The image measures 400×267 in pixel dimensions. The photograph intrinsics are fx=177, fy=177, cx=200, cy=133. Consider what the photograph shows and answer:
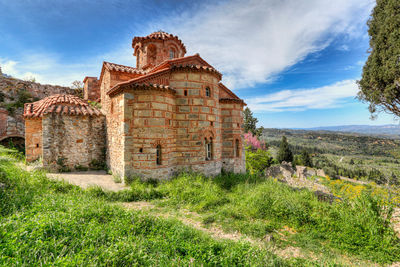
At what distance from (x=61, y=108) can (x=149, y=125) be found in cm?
604

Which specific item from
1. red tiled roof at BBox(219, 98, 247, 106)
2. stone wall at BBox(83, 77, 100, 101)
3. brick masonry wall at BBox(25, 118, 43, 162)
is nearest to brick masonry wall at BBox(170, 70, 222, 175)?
red tiled roof at BBox(219, 98, 247, 106)

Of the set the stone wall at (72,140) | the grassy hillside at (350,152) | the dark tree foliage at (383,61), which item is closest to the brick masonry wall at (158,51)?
the stone wall at (72,140)

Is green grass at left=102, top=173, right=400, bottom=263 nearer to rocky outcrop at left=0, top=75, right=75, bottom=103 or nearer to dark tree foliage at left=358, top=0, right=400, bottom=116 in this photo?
dark tree foliage at left=358, top=0, right=400, bottom=116

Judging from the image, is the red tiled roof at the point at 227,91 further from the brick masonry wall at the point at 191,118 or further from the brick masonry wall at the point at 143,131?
the brick masonry wall at the point at 143,131

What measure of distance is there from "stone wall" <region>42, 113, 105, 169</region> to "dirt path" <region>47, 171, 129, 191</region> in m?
0.89

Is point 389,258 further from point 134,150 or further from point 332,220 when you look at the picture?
point 134,150

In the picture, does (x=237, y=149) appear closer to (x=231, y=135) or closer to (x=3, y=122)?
(x=231, y=135)

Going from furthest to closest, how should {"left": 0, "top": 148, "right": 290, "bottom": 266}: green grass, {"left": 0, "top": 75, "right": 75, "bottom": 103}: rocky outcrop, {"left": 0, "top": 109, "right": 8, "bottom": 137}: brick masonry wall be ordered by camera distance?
{"left": 0, "top": 75, "right": 75, "bottom": 103}: rocky outcrop, {"left": 0, "top": 109, "right": 8, "bottom": 137}: brick masonry wall, {"left": 0, "top": 148, "right": 290, "bottom": 266}: green grass

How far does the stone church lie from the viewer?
7938mm

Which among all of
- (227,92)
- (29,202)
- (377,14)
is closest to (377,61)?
(377,14)

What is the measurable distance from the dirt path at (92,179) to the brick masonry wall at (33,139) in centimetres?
235

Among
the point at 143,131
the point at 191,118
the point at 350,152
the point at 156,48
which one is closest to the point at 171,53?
the point at 156,48

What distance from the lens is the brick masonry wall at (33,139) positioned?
1013 centimetres

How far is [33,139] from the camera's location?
1023 cm
